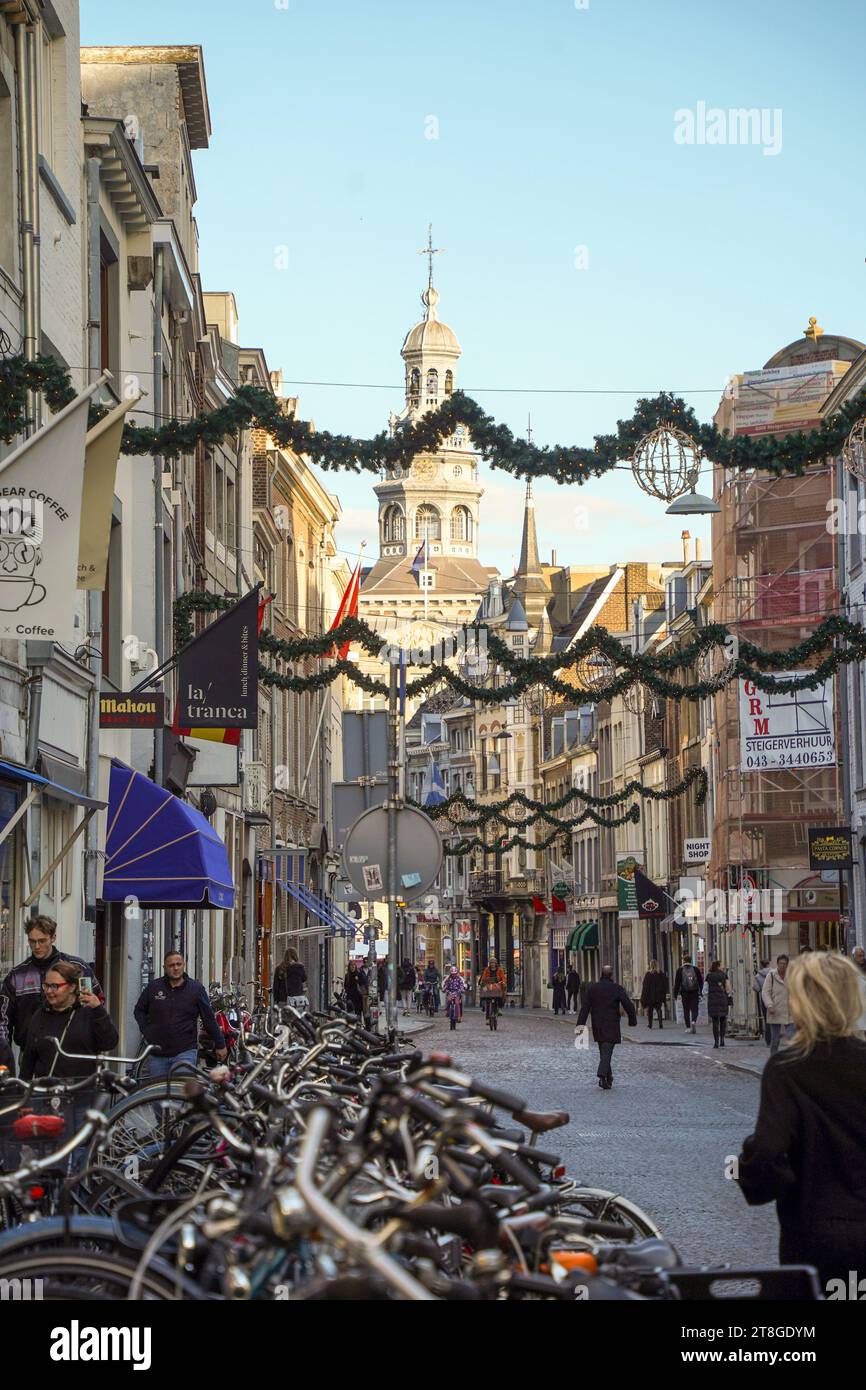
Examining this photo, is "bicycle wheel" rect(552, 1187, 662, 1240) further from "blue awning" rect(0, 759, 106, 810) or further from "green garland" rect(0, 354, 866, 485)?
"blue awning" rect(0, 759, 106, 810)

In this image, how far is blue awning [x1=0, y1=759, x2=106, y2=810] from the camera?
1527 cm

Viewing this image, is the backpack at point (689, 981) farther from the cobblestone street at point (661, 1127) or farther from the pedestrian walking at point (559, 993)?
the pedestrian walking at point (559, 993)

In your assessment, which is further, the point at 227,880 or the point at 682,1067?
the point at 682,1067

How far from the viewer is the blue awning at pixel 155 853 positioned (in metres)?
22.3

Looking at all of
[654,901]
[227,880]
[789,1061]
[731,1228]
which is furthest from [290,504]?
[789,1061]

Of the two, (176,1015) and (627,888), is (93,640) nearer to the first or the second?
(176,1015)

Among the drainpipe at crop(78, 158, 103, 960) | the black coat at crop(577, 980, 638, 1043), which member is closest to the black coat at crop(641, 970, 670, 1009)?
the black coat at crop(577, 980, 638, 1043)

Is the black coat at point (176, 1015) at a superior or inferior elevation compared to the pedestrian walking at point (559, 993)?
superior

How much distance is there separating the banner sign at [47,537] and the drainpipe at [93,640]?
281 inches

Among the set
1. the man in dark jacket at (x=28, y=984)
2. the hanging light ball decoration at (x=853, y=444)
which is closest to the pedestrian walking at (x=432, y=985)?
the hanging light ball decoration at (x=853, y=444)

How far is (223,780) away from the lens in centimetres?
3077

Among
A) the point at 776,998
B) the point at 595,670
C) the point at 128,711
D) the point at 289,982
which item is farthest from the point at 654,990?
the point at 128,711

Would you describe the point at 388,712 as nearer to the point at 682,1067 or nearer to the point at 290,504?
the point at 682,1067
